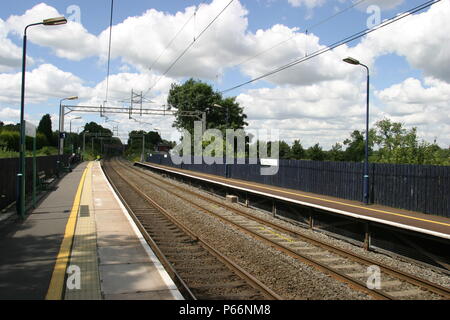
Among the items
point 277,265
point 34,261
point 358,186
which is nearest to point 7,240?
point 34,261

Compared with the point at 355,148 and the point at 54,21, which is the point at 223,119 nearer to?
the point at 355,148

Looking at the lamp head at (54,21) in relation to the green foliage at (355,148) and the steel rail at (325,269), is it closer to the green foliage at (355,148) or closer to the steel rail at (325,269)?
the steel rail at (325,269)

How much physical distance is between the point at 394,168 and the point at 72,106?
34622 mm

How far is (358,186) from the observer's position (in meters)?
18.4

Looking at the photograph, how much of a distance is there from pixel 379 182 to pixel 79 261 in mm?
13226

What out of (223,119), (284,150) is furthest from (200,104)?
(284,150)

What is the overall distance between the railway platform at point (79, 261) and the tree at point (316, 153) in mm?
66077

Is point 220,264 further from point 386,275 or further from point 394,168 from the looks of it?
point 394,168

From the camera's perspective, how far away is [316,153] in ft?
254

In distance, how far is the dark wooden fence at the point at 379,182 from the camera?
14.2 metres

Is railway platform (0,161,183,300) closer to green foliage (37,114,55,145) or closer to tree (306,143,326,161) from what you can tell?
tree (306,143,326,161)

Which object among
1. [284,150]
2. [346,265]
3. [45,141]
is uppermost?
[45,141]

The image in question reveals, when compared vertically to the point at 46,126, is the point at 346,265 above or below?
below

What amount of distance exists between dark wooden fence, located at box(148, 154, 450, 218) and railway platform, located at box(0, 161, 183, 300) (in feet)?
33.7
